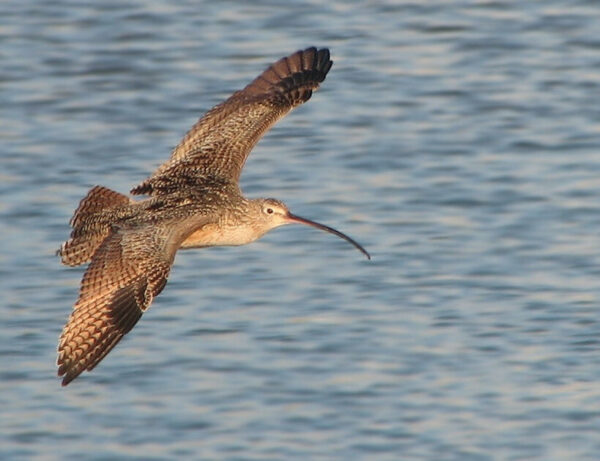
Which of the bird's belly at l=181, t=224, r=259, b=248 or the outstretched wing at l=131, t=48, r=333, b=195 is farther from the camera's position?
the outstretched wing at l=131, t=48, r=333, b=195

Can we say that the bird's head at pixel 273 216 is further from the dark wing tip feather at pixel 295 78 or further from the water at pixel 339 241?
the water at pixel 339 241

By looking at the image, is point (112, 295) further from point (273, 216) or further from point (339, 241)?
point (339, 241)

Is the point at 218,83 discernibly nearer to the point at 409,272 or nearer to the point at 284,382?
the point at 409,272

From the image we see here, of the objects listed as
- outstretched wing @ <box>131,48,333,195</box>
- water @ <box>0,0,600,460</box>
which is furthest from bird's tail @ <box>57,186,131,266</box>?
water @ <box>0,0,600,460</box>

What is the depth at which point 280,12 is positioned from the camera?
1800 cm

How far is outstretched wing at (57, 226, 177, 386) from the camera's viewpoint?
947 centimetres

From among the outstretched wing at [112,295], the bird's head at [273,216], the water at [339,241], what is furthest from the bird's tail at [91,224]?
the water at [339,241]

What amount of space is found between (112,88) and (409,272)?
449 cm

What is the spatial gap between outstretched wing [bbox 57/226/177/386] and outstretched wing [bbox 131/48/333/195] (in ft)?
4.24

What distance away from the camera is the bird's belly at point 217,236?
10.9m

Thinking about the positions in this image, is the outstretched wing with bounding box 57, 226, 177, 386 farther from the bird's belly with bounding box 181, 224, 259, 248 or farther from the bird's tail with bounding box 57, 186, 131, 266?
the bird's belly with bounding box 181, 224, 259, 248

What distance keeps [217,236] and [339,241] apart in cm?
275

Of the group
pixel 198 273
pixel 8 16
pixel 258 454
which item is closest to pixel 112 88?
pixel 8 16

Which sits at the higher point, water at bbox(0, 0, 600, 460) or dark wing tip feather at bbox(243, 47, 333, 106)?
dark wing tip feather at bbox(243, 47, 333, 106)
